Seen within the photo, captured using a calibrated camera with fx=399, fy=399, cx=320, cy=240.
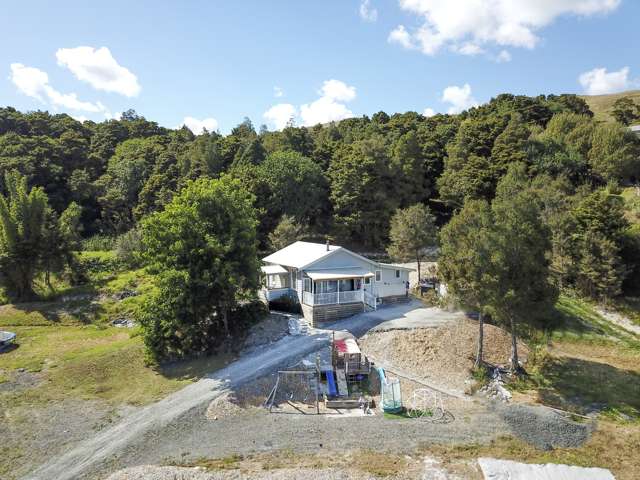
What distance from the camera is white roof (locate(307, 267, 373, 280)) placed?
2339 cm

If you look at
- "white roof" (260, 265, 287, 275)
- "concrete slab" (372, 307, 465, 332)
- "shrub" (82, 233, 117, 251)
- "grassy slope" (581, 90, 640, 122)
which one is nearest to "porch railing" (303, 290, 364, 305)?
"concrete slab" (372, 307, 465, 332)

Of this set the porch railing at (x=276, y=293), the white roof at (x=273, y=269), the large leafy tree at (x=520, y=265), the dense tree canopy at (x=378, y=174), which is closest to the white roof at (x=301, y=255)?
the white roof at (x=273, y=269)

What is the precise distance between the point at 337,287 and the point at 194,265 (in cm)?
843

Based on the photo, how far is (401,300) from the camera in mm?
26828

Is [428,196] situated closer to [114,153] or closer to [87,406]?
[87,406]

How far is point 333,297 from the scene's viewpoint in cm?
2350

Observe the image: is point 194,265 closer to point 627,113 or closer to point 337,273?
point 337,273

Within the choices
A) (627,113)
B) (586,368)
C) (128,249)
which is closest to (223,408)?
(586,368)

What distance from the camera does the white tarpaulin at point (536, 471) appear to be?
37.1ft

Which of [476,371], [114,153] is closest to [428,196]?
[476,371]

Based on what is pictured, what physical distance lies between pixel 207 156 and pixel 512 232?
43.7 m

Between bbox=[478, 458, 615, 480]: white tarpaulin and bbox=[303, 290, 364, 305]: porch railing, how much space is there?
1253 centimetres

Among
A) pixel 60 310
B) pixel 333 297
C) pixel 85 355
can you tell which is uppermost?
pixel 333 297

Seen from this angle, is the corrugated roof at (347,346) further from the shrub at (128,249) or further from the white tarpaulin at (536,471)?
the shrub at (128,249)
